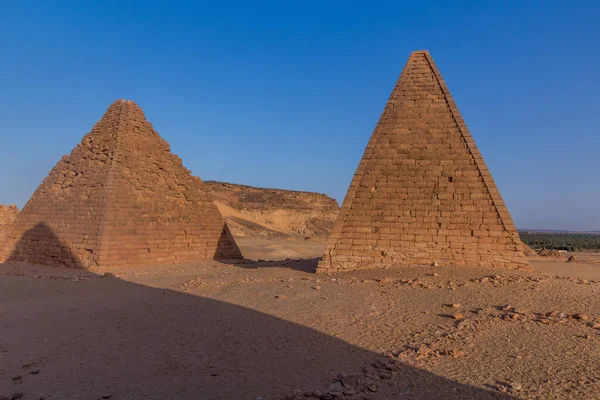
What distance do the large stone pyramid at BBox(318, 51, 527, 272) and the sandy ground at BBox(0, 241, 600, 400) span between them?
24.2 inches

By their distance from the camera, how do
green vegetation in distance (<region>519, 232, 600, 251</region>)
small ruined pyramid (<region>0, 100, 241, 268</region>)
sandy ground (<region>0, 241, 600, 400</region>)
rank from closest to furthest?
sandy ground (<region>0, 241, 600, 400</region>)
small ruined pyramid (<region>0, 100, 241, 268</region>)
green vegetation in distance (<region>519, 232, 600, 251</region>)

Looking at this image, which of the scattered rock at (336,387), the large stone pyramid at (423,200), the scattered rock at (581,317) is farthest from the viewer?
the large stone pyramid at (423,200)

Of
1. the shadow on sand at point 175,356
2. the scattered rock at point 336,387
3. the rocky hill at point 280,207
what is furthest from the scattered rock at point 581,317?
the rocky hill at point 280,207

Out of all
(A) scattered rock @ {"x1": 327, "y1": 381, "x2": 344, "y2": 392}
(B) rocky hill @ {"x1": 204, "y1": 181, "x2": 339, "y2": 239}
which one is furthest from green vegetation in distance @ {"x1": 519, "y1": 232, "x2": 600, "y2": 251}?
(A) scattered rock @ {"x1": 327, "y1": 381, "x2": 344, "y2": 392}

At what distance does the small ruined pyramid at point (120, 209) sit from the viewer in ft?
41.4

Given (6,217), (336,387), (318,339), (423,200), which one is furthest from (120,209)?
(336,387)

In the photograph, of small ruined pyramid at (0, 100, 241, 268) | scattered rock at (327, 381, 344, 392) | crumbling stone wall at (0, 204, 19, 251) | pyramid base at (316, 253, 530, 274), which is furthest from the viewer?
crumbling stone wall at (0, 204, 19, 251)

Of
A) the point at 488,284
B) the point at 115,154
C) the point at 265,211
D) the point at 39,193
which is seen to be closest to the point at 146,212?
A: the point at 115,154

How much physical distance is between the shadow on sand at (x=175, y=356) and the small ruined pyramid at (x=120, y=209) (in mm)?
4867

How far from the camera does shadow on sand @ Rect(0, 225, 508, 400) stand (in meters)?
4.04

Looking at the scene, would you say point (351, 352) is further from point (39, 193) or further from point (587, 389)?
point (39, 193)

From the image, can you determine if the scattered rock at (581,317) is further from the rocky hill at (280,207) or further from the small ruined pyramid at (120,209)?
the rocky hill at (280,207)

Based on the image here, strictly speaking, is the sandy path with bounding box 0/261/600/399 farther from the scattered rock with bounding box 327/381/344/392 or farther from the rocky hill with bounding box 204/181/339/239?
the rocky hill with bounding box 204/181/339/239

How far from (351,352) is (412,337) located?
2.95 feet
